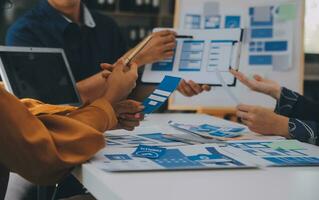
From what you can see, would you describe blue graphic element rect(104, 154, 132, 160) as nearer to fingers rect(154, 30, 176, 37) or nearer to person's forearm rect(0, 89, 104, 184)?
person's forearm rect(0, 89, 104, 184)

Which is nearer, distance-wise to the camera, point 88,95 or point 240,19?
point 88,95

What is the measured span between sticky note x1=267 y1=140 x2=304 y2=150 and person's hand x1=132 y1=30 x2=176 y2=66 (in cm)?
65

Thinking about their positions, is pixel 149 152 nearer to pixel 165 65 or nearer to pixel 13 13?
pixel 165 65

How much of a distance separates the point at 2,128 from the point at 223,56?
1.02 m

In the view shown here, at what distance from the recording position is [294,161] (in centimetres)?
111

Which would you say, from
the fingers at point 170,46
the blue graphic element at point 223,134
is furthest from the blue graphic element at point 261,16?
the blue graphic element at point 223,134

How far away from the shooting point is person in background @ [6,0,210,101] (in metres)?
2.19

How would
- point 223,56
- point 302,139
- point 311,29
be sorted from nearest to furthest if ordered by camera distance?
1. point 302,139
2. point 223,56
3. point 311,29

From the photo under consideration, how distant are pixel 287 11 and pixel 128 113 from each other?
142cm

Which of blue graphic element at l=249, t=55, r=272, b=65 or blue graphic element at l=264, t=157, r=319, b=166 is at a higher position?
blue graphic element at l=249, t=55, r=272, b=65

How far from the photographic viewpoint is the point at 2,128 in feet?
2.91

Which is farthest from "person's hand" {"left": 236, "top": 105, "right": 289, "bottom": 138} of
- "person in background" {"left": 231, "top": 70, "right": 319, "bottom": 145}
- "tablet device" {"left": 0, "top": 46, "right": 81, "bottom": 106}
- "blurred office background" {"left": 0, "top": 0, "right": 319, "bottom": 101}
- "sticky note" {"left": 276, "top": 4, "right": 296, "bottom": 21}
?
"blurred office background" {"left": 0, "top": 0, "right": 319, "bottom": 101}

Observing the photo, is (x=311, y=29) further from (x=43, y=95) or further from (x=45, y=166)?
(x=45, y=166)

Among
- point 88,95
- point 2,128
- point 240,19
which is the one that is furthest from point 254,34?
point 2,128
